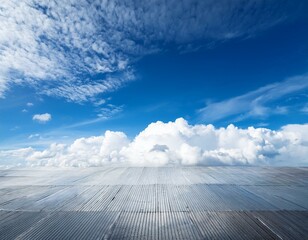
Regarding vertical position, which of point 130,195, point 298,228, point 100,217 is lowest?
point 298,228

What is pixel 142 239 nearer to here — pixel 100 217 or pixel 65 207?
pixel 100 217

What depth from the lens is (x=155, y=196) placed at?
43.9ft

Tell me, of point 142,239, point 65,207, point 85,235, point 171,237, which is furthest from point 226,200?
point 65,207

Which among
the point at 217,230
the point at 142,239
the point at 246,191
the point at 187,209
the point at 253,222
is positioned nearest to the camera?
the point at 142,239

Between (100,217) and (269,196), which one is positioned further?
(269,196)

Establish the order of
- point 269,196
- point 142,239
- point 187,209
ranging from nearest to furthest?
point 142,239 < point 187,209 < point 269,196

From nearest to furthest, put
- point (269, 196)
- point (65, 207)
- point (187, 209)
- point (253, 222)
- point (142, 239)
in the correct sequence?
point (142, 239) → point (253, 222) → point (187, 209) → point (65, 207) → point (269, 196)

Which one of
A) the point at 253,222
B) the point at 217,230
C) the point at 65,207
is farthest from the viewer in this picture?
the point at 65,207

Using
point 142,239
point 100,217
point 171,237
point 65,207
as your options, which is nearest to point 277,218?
point 171,237

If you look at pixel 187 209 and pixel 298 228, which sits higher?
pixel 187 209

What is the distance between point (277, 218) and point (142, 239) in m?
6.12

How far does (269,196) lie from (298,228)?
16.5ft

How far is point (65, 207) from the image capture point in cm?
1138

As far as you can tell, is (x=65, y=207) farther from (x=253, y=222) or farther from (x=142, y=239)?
(x=253, y=222)
